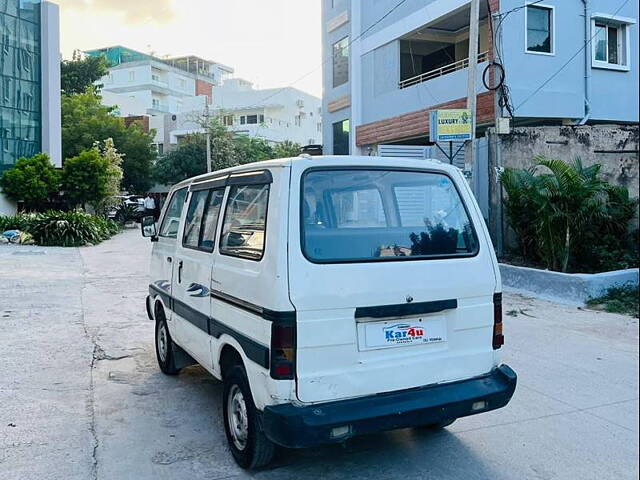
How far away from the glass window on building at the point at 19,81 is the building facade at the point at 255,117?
20910mm

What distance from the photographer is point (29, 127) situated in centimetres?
2723

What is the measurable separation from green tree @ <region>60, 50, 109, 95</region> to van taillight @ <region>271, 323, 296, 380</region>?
4670cm

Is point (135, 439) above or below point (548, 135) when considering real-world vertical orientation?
below

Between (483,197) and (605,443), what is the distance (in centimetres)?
910

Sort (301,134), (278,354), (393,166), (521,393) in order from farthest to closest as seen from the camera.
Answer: (301,134), (521,393), (393,166), (278,354)

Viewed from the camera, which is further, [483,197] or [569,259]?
[483,197]

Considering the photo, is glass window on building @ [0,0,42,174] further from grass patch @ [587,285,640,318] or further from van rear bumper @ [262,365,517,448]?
van rear bumper @ [262,365,517,448]

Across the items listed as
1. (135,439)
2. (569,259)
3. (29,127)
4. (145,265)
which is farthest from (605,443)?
(29,127)

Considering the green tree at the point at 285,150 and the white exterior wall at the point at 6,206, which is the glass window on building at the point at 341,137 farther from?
→ the green tree at the point at 285,150

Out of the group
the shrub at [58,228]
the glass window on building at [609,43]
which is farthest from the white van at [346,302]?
the shrub at [58,228]

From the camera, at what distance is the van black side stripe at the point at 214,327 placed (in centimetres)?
330

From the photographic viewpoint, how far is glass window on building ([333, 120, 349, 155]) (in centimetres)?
2325

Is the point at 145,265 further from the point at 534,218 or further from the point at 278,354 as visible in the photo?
the point at 278,354

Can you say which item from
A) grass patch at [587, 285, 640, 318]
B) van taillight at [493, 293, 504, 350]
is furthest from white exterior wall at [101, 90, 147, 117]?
van taillight at [493, 293, 504, 350]
